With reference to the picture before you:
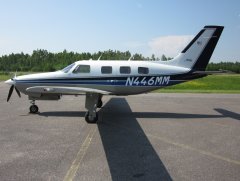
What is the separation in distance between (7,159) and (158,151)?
4435 millimetres

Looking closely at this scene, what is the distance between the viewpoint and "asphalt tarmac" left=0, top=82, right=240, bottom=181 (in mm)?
6754

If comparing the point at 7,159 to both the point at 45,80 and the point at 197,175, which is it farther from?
the point at 45,80

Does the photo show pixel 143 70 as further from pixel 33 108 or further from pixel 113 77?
pixel 33 108

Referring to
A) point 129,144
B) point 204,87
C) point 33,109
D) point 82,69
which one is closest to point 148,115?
point 82,69

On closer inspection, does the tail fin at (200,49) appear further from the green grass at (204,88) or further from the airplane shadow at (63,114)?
the green grass at (204,88)

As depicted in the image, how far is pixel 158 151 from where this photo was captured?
28.1 ft

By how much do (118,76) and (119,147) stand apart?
657 cm

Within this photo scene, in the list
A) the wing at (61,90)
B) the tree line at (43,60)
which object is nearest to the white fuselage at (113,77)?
the wing at (61,90)

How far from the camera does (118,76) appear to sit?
14984mm

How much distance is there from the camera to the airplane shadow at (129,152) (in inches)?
263

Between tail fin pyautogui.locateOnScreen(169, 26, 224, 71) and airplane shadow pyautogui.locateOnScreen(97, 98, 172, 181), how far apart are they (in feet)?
16.9

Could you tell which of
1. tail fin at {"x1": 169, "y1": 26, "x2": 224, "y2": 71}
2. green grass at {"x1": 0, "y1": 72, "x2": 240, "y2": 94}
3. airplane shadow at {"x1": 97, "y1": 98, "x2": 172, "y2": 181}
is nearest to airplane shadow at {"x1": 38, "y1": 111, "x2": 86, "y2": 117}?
airplane shadow at {"x1": 97, "y1": 98, "x2": 172, "y2": 181}

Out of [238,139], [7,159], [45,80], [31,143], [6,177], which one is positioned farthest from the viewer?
[45,80]

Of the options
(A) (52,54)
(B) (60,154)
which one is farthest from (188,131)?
(A) (52,54)
